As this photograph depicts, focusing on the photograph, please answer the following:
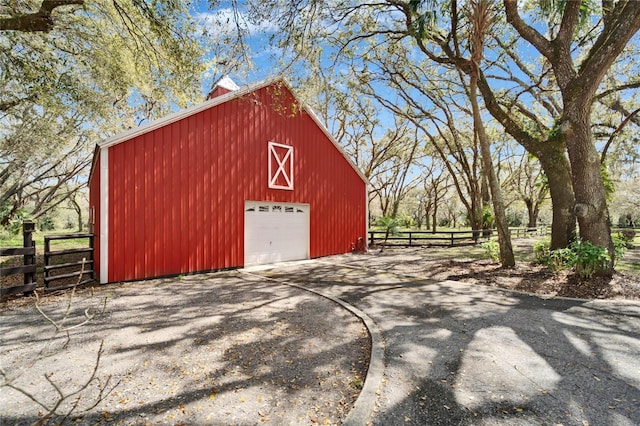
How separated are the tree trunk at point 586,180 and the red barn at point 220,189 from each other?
7213 millimetres

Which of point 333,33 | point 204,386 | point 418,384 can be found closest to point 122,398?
point 204,386

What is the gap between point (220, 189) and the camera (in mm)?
8711

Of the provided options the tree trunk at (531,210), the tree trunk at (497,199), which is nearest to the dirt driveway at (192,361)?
the tree trunk at (497,199)

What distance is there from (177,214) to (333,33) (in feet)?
22.1

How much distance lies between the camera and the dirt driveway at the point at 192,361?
2465mm

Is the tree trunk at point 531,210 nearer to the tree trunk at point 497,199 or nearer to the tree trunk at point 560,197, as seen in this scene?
the tree trunk at point 560,197

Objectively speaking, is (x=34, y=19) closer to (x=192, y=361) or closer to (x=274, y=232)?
(x=192, y=361)

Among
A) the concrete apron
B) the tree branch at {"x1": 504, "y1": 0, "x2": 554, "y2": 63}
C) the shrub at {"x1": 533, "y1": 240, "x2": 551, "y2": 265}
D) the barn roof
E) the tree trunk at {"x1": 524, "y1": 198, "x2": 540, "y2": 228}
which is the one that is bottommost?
the concrete apron

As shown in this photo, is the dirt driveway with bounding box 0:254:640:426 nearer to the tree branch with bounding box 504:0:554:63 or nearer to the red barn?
the red barn

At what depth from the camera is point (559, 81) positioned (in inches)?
281

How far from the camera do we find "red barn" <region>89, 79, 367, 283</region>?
7.12 meters

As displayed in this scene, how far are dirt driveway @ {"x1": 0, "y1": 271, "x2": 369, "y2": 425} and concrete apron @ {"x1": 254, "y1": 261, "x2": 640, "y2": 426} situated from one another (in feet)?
1.66

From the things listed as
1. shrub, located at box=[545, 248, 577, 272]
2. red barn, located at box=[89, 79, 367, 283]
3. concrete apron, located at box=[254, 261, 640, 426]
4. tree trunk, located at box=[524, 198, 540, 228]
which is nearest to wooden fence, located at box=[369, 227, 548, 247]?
tree trunk, located at box=[524, 198, 540, 228]

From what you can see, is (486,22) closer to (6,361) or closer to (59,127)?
(6,361)
